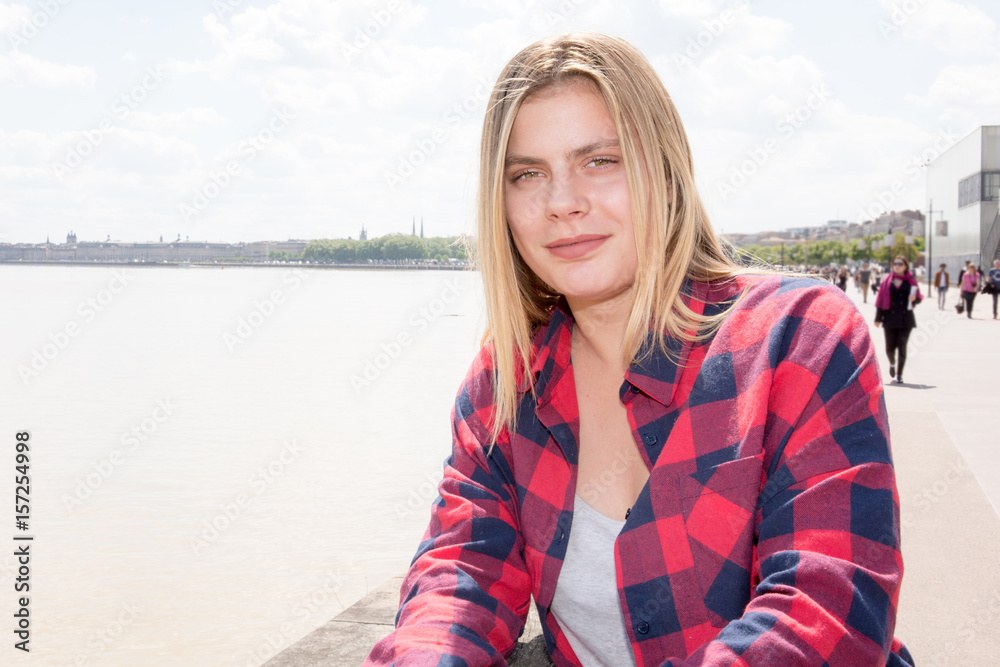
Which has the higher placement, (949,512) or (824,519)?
(824,519)

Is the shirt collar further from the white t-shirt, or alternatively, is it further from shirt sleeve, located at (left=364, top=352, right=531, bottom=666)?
the white t-shirt

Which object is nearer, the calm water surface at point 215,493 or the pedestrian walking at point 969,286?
the calm water surface at point 215,493

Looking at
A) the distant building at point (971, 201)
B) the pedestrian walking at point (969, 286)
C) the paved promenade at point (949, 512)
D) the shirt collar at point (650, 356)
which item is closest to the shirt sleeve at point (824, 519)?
the shirt collar at point (650, 356)

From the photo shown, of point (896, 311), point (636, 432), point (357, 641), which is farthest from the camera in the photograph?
point (896, 311)

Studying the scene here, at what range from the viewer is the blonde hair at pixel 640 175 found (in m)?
1.63

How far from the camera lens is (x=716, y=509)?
145 cm

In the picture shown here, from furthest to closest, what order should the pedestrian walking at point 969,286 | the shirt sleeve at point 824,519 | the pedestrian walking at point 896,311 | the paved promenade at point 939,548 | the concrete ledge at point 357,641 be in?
the pedestrian walking at point 969,286, the pedestrian walking at point 896,311, the paved promenade at point 939,548, the concrete ledge at point 357,641, the shirt sleeve at point 824,519

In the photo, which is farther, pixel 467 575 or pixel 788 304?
pixel 467 575

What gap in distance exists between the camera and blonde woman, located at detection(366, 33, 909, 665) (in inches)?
51.8

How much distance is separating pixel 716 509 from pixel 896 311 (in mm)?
10145

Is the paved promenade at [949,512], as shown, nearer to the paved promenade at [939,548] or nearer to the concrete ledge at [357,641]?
the paved promenade at [939,548]

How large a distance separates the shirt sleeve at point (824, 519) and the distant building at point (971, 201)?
4717 centimetres

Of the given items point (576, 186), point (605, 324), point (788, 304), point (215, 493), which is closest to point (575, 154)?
point (576, 186)

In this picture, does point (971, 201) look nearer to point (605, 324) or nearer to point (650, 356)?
point (605, 324)
